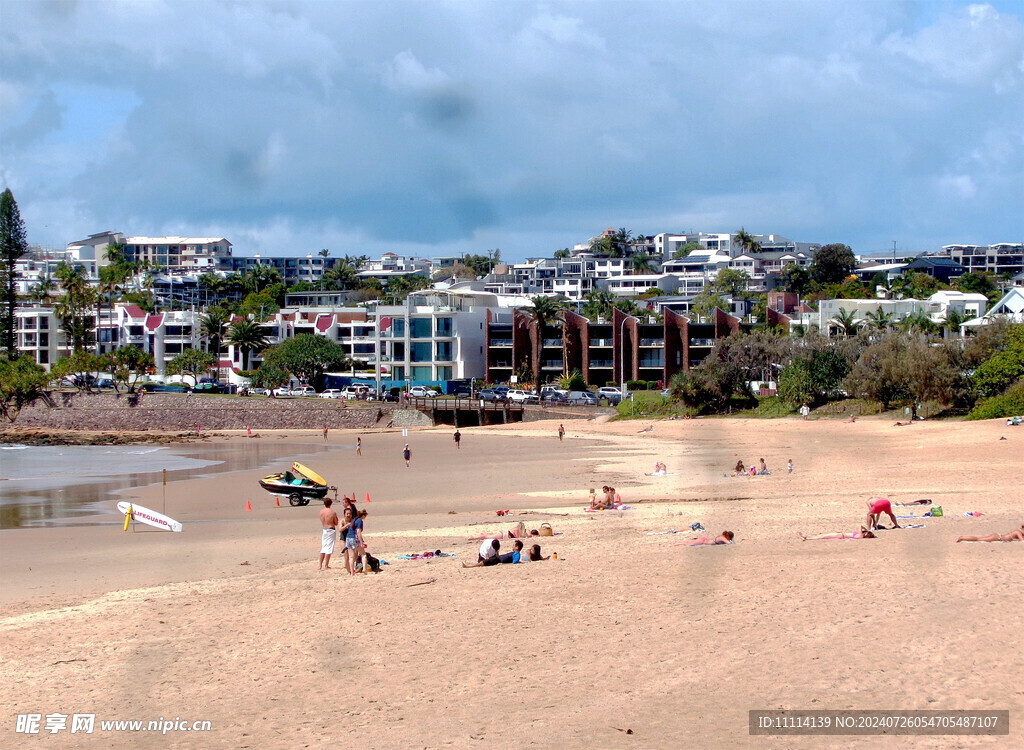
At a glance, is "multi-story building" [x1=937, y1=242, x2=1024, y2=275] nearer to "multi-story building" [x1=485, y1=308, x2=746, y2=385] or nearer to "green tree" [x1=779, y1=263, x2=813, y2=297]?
"green tree" [x1=779, y1=263, x2=813, y2=297]

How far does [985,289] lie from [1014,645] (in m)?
117

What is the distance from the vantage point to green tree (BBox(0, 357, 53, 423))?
72.9 meters

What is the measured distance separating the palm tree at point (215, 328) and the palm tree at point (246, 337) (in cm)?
248

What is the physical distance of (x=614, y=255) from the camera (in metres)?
161

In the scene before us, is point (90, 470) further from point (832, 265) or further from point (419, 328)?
point (832, 265)

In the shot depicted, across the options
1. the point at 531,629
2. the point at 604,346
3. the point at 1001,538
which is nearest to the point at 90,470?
the point at 531,629

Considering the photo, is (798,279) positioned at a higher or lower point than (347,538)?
higher

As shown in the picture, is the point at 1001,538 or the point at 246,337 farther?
the point at 246,337

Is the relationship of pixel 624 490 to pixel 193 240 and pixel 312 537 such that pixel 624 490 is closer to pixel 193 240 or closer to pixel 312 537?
pixel 312 537

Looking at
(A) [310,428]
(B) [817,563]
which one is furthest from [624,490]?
(A) [310,428]

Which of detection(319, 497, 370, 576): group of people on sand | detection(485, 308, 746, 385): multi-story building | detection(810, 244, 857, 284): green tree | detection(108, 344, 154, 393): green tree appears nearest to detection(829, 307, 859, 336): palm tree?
detection(485, 308, 746, 385): multi-story building

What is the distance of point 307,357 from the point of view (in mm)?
83688
